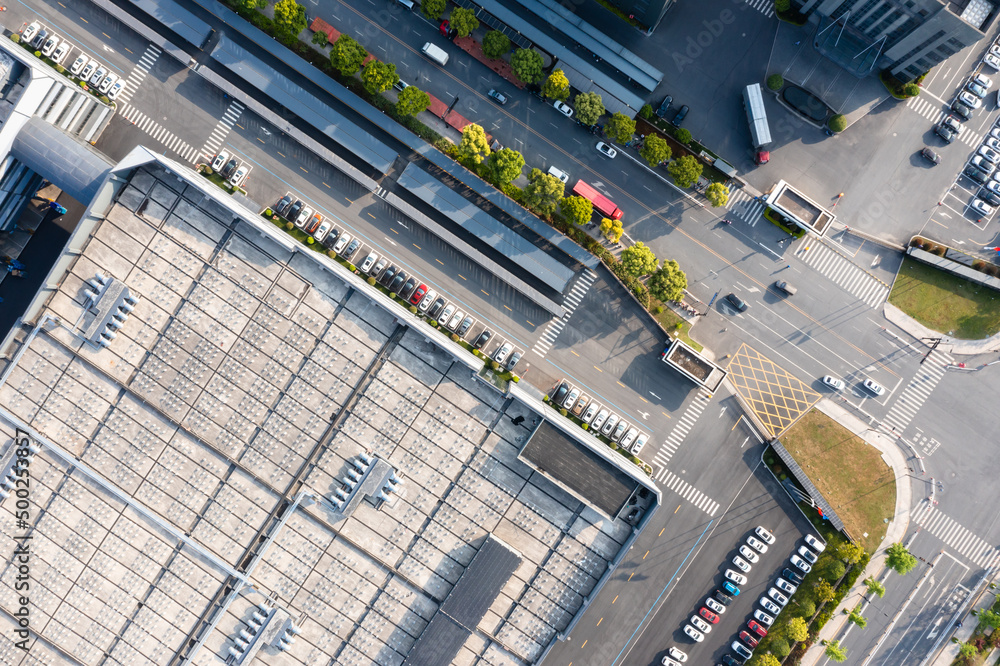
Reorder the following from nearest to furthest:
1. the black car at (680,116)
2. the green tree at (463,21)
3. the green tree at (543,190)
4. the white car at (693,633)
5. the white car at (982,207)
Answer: the green tree at (543,190) < the green tree at (463,21) < the black car at (680,116) < the white car at (982,207) < the white car at (693,633)

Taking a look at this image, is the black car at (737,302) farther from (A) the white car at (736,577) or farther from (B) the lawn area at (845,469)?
(A) the white car at (736,577)

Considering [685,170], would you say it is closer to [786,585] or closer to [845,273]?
[845,273]

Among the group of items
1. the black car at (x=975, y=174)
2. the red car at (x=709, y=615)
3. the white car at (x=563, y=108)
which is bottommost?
the red car at (x=709, y=615)

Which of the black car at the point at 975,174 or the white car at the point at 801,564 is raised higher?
the black car at the point at 975,174

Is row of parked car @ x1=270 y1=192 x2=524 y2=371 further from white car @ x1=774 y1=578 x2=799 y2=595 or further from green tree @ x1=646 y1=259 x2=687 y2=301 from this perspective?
white car @ x1=774 y1=578 x2=799 y2=595

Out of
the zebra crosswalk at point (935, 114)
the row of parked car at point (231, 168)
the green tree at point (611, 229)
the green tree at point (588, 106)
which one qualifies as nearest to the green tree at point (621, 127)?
the green tree at point (588, 106)

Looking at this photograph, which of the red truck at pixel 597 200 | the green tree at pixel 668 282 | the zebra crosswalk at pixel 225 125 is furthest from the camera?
the zebra crosswalk at pixel 225 125

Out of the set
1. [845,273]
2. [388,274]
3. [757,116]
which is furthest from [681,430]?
[388,274]

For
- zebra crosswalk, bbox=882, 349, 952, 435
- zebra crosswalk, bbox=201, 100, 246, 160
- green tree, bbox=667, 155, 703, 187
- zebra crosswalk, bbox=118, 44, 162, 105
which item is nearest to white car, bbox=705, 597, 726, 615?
zebra crosswalk, bbox=882, 349, 952, 435

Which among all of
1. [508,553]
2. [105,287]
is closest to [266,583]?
[508,553]
